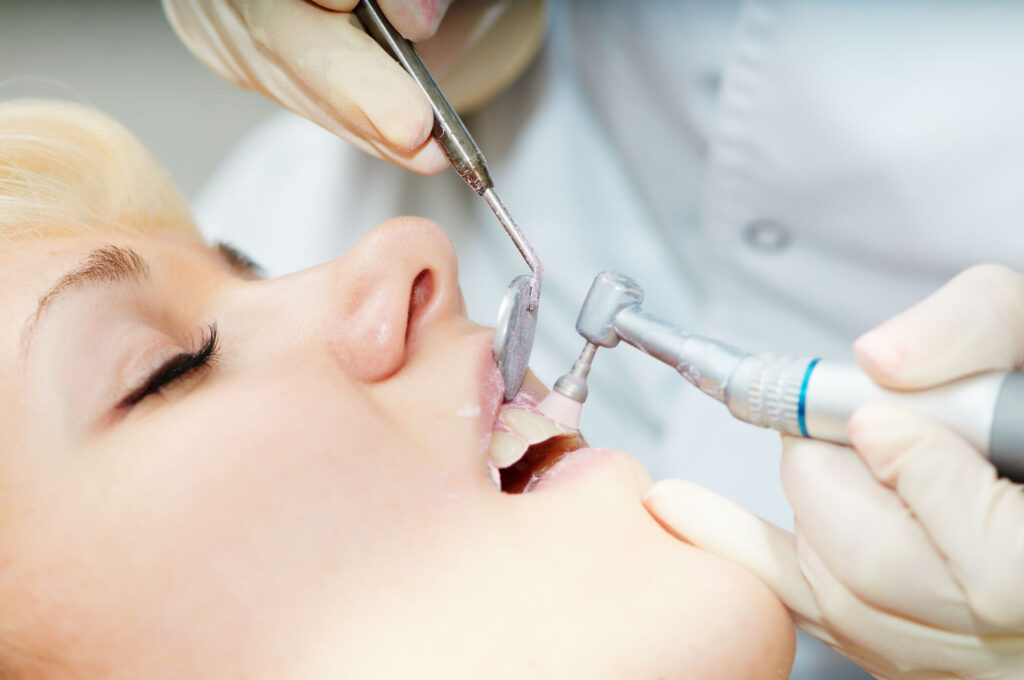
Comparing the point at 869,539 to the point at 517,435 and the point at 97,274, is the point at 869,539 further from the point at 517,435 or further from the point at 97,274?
the point at 97,274

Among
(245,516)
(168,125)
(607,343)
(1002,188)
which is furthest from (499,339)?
(168,125)

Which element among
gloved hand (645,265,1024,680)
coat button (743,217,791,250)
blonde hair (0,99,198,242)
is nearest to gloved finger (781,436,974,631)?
gloved hand (645,265,1024,680)

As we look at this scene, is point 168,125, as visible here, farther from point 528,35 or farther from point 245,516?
point 245,516

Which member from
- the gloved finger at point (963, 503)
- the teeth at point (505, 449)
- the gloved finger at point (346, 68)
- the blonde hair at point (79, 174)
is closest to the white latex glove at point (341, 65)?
the gloved finger at point (346, 68)

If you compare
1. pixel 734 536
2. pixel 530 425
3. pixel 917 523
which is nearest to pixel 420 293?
pixel 530 425

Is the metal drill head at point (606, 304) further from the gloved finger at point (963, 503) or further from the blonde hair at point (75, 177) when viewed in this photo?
the blonde hair at point (75, 177)

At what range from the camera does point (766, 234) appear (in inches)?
41.3

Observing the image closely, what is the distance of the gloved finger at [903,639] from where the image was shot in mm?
649

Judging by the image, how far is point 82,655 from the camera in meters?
0.63

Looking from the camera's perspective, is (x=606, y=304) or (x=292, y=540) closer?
(x=292, y=540)

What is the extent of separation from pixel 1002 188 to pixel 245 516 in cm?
82

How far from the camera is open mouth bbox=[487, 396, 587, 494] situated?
→ 0.75 meters

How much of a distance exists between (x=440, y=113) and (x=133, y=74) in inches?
59.6

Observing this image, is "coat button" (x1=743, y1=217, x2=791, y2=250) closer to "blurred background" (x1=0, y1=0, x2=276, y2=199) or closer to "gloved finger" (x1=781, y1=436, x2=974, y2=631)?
"gloved finger" (x1=781, y1=436, x2=974, y2=631)
